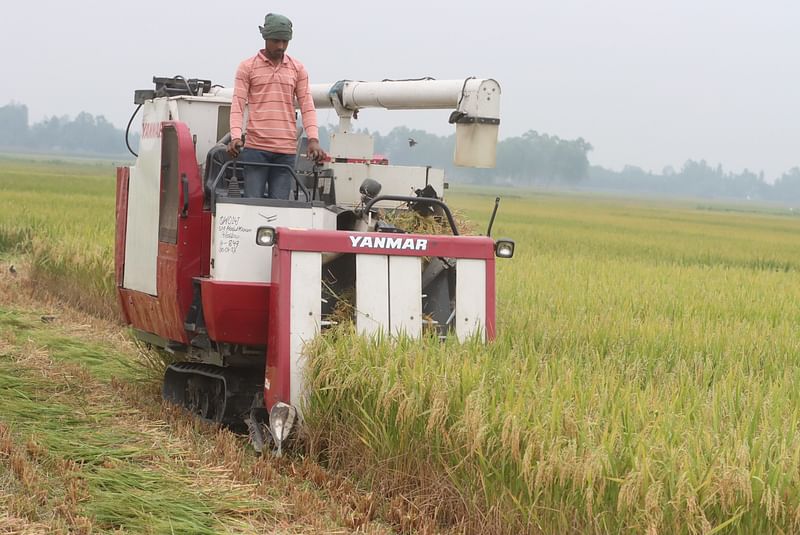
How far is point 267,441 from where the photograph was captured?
6.41 meters

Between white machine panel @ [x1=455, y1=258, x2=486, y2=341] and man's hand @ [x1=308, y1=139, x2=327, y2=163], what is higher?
man's hand @ [x1=308, y1=139, x2=327, y2=163]

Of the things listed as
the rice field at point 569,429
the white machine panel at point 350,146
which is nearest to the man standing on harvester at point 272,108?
the white machine panel at point 350,146

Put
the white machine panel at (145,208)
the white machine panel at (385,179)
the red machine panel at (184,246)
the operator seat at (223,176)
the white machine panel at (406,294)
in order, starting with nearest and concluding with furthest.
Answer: the white machine panel at (406,294), the red machine panel at (184,246), the operator seat at (223,176), the white machine panel at (145,208), the white machine panel at (385,179)

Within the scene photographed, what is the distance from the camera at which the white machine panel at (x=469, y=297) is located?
668 cm

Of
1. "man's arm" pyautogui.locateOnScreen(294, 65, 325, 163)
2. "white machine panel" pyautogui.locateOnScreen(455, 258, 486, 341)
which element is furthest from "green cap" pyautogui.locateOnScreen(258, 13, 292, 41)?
"white machine panel" pyautogui.locateOnScreen(455, 258, 486, 341)

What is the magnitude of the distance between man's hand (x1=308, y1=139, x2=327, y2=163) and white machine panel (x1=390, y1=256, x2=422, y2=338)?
1295 millimetres

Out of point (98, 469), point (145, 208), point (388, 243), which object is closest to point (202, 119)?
point (145, 208)

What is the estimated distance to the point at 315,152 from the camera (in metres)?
7.54

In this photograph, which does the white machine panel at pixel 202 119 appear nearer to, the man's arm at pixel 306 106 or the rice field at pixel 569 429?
the man's arm at pixel 306 106

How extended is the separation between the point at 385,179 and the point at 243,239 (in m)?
1.67

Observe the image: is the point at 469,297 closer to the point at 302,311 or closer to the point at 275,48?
the point at 302,311

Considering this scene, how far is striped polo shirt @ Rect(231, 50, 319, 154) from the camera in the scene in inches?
292

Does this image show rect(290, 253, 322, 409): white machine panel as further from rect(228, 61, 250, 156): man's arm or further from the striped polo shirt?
the striped polo shirt

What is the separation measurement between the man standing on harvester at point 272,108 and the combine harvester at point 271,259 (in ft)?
0.64
